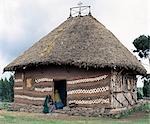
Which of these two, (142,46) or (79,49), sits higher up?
(142,46)

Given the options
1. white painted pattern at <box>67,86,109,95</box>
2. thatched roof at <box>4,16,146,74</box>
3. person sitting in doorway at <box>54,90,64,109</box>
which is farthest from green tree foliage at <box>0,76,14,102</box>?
white painted pattern at <box>67,86,109,95</box>

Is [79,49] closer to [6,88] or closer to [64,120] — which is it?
[64,120]

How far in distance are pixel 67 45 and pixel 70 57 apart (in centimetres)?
160

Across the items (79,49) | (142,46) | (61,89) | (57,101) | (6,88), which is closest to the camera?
(79,49)

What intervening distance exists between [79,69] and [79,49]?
4.35 ft

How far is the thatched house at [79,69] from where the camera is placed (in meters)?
22.8

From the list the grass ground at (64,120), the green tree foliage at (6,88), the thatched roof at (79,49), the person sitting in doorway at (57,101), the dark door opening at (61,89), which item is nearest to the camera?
the grass ground at (64,120)

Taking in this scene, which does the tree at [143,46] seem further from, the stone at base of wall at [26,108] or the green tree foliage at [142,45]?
the stone at base of wall at [26,108]

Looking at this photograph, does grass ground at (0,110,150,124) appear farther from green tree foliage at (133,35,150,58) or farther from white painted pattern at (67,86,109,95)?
green tree foliage at (133,35,150,58)

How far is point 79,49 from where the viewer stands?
24125mm

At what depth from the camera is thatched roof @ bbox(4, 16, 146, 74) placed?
2303cm

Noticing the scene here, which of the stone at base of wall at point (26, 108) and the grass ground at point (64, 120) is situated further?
the stone at base of wall at point (26, 108)

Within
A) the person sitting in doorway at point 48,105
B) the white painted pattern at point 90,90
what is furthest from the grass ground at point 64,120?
the person sitting in doorway at point 48,105

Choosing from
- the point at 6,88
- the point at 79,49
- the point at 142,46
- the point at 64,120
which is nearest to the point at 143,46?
the point at 142,46
